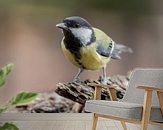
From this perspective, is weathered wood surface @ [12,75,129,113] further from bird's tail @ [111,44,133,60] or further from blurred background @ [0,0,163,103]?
bird's tail @ [111,44,133,60]

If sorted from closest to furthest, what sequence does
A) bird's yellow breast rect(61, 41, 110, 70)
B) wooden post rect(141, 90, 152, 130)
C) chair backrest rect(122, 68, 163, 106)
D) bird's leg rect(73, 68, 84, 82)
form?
1. wooden post rect(141, 90, 152, 130)
2. chair backrest rect(122, 68, 163, 106)
3. bird's yellow breast rect(61, 41, 110, 70)
4. bird's leg rect(73, 68, 84, 82)

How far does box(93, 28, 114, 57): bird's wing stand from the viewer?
192 inches

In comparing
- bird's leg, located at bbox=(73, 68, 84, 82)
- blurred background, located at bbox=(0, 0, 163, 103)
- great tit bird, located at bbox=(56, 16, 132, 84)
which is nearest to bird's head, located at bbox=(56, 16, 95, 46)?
great tit bird, located at bbox=(56, 16, 132, 84)

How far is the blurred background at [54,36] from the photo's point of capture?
497 cm

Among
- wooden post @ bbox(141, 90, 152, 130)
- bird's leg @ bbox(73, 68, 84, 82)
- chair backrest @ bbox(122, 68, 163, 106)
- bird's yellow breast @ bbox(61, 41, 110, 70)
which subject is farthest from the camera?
bird's leg @ bbox(73, 68, 84, 82)

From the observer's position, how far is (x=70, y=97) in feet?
16.2

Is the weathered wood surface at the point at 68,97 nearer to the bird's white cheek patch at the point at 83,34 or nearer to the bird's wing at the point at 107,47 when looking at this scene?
the bird's wing at the point at 107,47

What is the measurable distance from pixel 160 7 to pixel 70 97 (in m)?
1.96

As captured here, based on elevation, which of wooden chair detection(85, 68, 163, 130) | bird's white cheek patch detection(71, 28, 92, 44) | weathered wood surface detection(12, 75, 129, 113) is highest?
bird's white cheek patch detection(71, 28, 92, 44)

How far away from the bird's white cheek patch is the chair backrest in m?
1.67

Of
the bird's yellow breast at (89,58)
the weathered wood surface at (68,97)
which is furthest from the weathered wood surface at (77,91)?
the bird's yellow breast at (89,58)

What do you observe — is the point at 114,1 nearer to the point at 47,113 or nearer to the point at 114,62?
the point at 114,62

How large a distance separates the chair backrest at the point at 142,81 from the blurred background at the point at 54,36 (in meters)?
1.72

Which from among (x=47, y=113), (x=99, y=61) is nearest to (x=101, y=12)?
(x=99, y=61)
